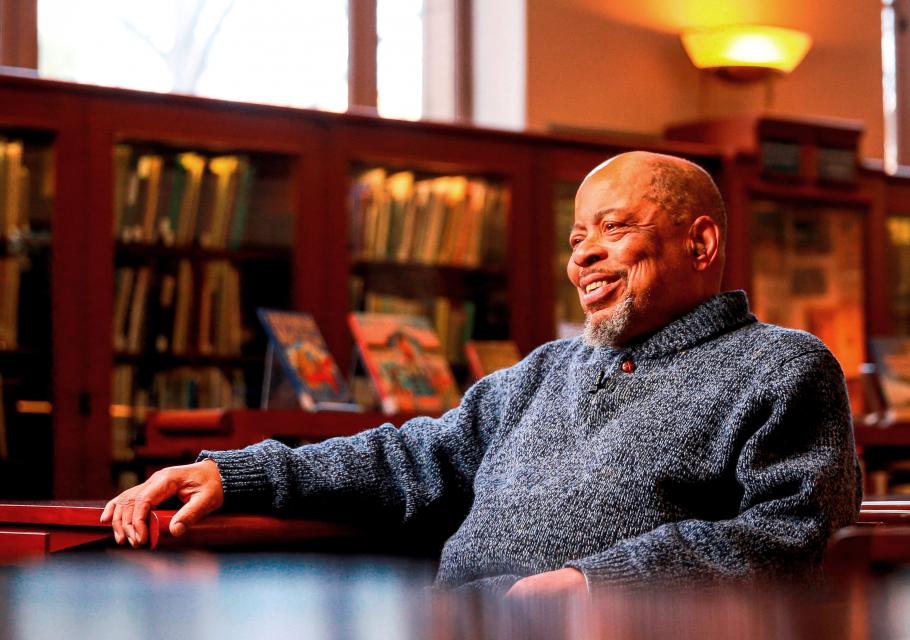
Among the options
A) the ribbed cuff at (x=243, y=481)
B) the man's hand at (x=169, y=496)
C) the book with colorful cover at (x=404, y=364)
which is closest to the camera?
the man's hand at (x=169, y=496)

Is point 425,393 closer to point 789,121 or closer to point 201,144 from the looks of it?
point 201,144

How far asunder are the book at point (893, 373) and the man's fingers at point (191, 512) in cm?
393

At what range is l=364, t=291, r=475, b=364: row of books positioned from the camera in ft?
15.3

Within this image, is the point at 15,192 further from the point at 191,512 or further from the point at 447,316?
the point at 191,512

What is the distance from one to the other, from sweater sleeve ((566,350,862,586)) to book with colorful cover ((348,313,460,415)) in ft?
8.14

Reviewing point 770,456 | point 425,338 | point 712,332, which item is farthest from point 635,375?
point 425,338

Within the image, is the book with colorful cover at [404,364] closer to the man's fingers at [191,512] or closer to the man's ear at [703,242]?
the man's ear at [703,242]

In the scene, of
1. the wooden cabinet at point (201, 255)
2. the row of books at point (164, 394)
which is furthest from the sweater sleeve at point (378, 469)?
the row of books at point (164, 394)

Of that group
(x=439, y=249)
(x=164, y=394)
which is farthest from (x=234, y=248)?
(x=439, y=249)

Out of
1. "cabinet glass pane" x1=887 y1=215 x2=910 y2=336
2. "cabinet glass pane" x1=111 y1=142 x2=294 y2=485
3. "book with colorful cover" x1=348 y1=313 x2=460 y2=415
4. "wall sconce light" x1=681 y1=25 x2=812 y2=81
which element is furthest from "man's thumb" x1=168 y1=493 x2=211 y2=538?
"cabinet glass pane" x1=887 y1=215 x2=910 y2=336

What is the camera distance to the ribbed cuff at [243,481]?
1707 millimetres

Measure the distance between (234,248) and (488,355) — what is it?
0.91 meters

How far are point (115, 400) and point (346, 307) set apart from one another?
0.80 metres

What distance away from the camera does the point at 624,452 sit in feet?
5.52
